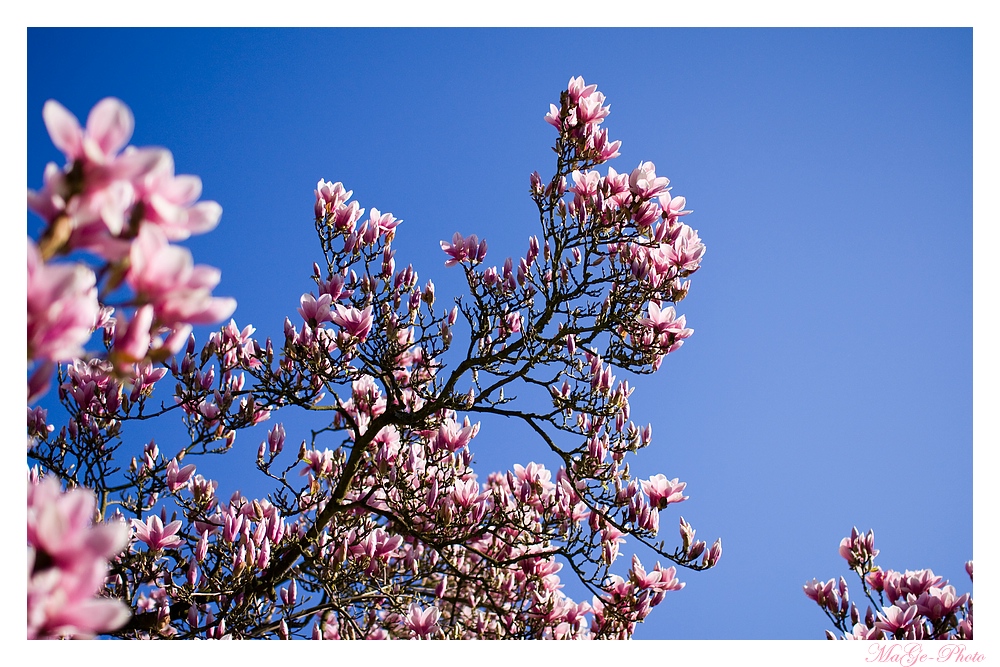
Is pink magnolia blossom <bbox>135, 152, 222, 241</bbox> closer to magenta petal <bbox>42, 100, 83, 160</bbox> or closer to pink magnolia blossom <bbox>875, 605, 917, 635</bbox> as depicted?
magenta petal <bbox>42, 100, 83, 160</bbox>

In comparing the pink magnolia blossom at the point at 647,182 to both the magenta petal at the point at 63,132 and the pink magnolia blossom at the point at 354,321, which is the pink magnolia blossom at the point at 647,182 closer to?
the pink magnolia blossom at the point at 354,321

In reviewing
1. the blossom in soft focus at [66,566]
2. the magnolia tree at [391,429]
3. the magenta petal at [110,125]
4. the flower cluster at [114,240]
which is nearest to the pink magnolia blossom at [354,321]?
the magnolia tree at [391,429]

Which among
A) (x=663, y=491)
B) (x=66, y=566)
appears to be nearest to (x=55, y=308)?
(x=66, y=566)

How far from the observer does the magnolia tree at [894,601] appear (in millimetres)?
3387

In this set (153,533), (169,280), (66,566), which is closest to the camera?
(66,566)

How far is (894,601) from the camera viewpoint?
3719 millimetres

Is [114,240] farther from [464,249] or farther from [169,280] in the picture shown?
[464,249]

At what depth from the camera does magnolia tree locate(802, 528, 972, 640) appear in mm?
3387
